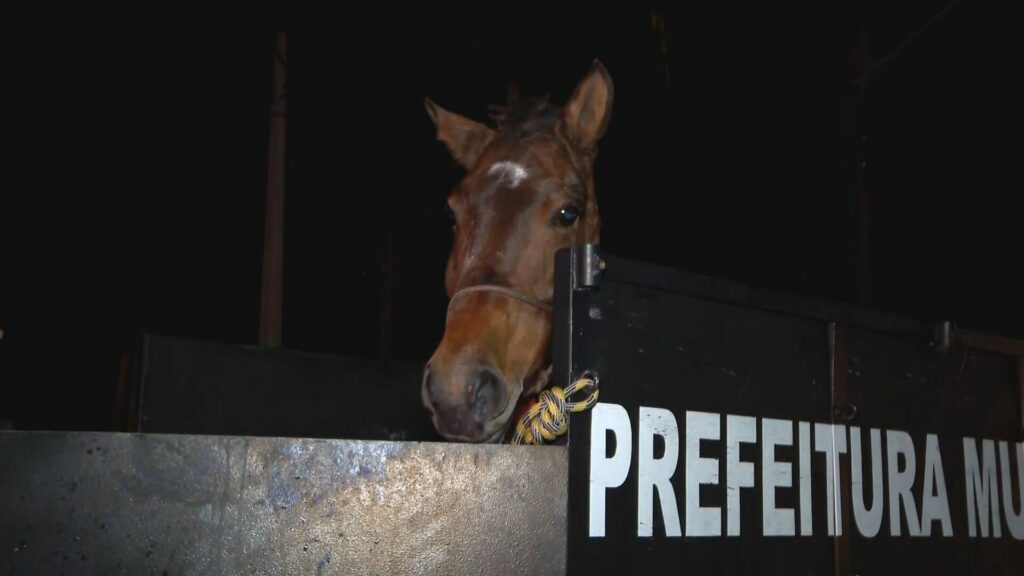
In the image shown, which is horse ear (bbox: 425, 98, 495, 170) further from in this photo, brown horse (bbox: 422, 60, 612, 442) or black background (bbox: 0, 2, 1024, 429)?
black background (bbox: 0, 2, 1024, 429)

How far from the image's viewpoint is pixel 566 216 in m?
2.77

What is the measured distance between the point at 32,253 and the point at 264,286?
187 cm

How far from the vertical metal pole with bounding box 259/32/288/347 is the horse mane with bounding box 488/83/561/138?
3.52 metres

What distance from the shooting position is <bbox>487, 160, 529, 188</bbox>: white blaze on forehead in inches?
109

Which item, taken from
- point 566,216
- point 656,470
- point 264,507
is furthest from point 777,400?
point 264,507

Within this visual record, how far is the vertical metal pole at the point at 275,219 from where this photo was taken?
20.4 feet

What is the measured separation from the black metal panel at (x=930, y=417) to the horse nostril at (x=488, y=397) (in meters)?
0.97

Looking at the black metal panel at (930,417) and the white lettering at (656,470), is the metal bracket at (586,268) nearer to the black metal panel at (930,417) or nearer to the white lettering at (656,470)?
the white lettering at (656,470)

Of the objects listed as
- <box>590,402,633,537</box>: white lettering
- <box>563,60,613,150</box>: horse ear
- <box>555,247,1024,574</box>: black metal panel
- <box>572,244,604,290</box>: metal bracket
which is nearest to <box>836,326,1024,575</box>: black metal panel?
<box>555,247,1024,574</box>: black metal panel

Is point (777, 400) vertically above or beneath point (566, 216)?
beneath

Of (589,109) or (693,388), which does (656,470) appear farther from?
(589,109)

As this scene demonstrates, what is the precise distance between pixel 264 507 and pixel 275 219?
17.5 feet

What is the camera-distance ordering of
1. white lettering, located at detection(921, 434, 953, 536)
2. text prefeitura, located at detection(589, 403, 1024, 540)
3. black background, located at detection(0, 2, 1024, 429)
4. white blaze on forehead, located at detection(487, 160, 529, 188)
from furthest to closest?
black background, located at detection(0, 2, 1024, 429)
white blaze on forehead, located at detection(487, 160, 529, 188)
white lettering, located at detection(921, 434, 953, 536)
text prefeitura, located at detection(589, 403, 1024, 540)

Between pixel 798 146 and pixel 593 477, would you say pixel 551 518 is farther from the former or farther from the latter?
pixel 798 146
